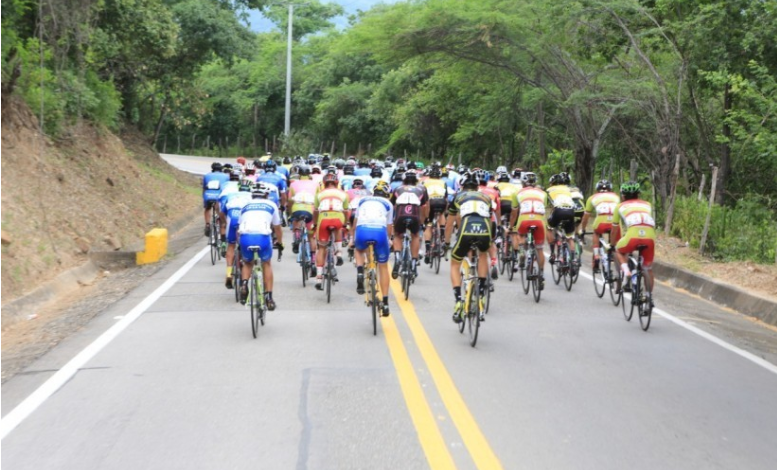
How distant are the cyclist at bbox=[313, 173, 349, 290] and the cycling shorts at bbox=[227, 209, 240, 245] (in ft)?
3.64

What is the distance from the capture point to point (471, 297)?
32.6ft

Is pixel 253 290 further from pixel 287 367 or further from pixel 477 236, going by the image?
pixel 477 236

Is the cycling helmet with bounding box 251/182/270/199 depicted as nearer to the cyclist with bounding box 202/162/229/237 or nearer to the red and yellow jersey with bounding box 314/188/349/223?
the red and yellow jersey with bounding box 314/188/349/223

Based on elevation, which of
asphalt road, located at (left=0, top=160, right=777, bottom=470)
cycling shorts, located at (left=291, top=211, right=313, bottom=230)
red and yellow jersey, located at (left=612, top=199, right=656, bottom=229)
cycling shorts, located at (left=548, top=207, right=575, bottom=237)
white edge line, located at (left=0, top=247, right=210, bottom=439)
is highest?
red and yellow jersey, located at (left=612, top=199, right=656, bottom=229)

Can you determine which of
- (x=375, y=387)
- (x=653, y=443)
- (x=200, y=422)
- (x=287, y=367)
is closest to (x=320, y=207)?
(x=287, y=367)

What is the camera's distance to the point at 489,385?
8125 millimetres

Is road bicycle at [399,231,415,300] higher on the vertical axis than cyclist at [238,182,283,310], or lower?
lower

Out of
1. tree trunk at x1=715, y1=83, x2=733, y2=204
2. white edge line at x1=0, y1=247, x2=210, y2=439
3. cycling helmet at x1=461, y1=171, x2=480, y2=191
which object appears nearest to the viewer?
white edge line at x1=0, y1=247, x2=210, y2=439

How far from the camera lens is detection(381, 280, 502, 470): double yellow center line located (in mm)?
6125

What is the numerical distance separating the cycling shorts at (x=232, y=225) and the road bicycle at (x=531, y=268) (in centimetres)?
425

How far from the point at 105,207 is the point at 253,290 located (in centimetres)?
1282

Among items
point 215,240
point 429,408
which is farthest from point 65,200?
point 429,408

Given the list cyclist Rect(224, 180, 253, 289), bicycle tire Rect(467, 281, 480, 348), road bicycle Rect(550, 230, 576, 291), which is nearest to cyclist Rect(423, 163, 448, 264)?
road bicycle Rect(550, 230, 576, 291)

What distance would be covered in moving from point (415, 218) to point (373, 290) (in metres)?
3.35
